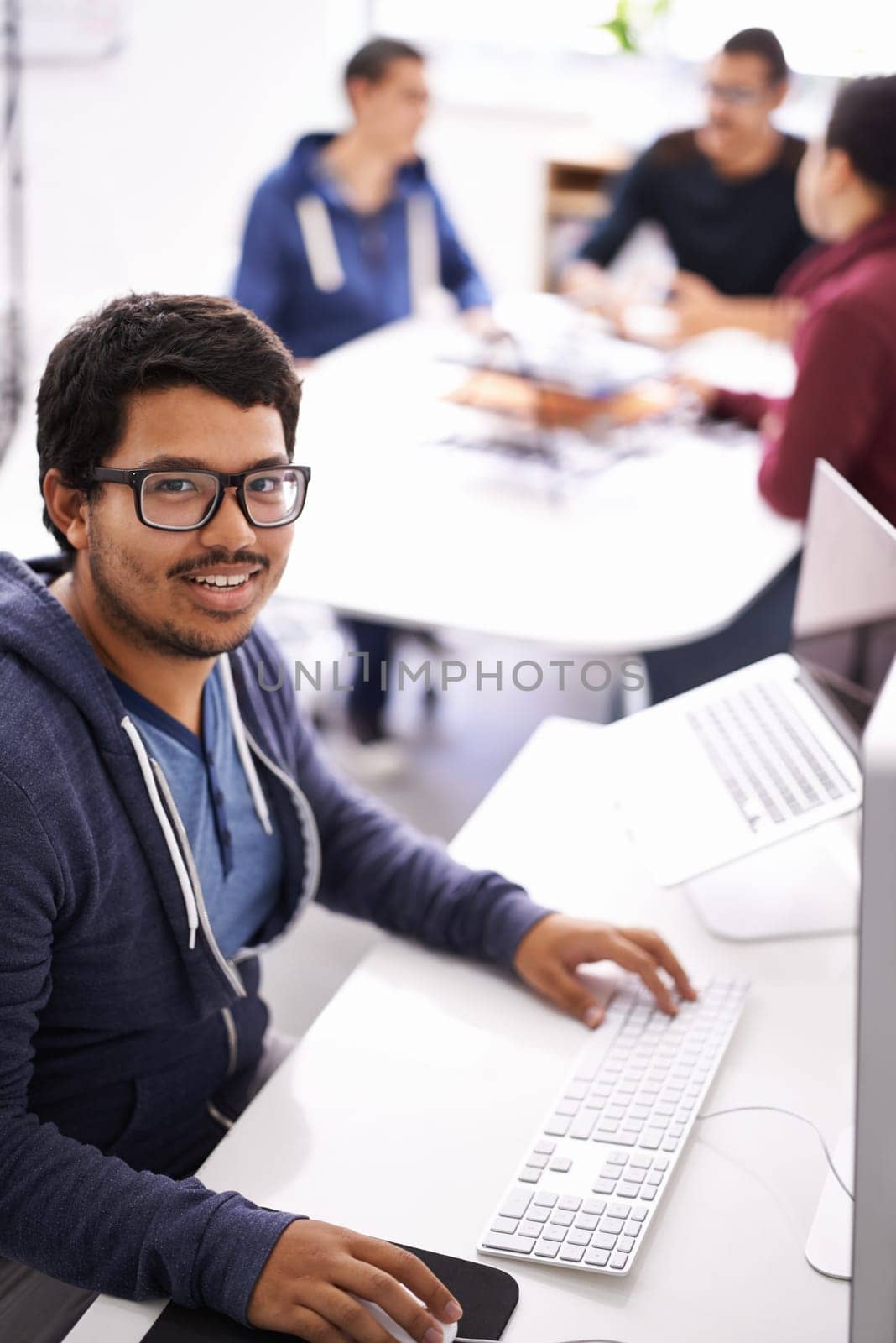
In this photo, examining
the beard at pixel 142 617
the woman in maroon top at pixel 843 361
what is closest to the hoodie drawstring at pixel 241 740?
the beard at pixel 142 617

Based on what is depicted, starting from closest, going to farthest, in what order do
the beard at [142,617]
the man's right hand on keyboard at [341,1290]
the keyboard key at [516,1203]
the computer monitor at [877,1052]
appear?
the computer monitor at [877,1052] < the man's right hand on keyboard at [341,1290] < the keyboard key at [516,1203] < the beard at [142,617]

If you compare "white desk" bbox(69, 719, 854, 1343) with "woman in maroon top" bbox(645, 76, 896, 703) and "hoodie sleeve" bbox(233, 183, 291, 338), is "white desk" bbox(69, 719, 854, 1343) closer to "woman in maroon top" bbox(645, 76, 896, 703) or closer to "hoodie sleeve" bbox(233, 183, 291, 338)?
"woman in maroon top" bbox(645, 76, 896, 703)

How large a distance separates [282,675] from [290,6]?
2960mm

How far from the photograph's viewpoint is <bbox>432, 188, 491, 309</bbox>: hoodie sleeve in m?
2.93

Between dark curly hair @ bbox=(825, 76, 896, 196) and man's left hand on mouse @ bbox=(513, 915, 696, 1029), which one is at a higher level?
dark curly hair @ bbox=(825, 76, 896, 196)

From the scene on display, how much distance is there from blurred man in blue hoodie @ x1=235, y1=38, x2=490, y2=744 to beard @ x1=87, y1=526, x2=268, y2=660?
1602 millimetres

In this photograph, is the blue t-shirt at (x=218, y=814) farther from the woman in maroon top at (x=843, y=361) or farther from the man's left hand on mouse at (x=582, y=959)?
the woman in maroon top at (x=843, y=361)

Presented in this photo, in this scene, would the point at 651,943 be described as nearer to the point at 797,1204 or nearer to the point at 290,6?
the point at 797,1204

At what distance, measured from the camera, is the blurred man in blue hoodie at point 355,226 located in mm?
2646

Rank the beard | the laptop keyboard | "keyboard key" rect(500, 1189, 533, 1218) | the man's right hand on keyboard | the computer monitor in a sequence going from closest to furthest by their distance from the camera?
the computer monitor, the man's right hand on keyboard, "keyboard key" rect(500, 1189, 533, 1218), the beard, the laptop keyboard

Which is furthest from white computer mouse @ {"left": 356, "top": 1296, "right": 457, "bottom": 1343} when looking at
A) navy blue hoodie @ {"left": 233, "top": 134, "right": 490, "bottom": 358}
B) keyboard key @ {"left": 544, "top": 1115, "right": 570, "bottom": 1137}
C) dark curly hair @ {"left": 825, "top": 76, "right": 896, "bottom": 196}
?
navy blue hoodie @ {"left": 233, "top": 134, "right": 490, "bottom": 358}

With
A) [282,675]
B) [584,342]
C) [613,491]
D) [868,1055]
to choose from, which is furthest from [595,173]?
[868,1055]

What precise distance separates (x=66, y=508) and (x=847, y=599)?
0.66 meters

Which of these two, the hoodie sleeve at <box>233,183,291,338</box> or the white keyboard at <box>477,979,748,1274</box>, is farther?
the hoodie sleeve at <box>233,183,291,338</box>
